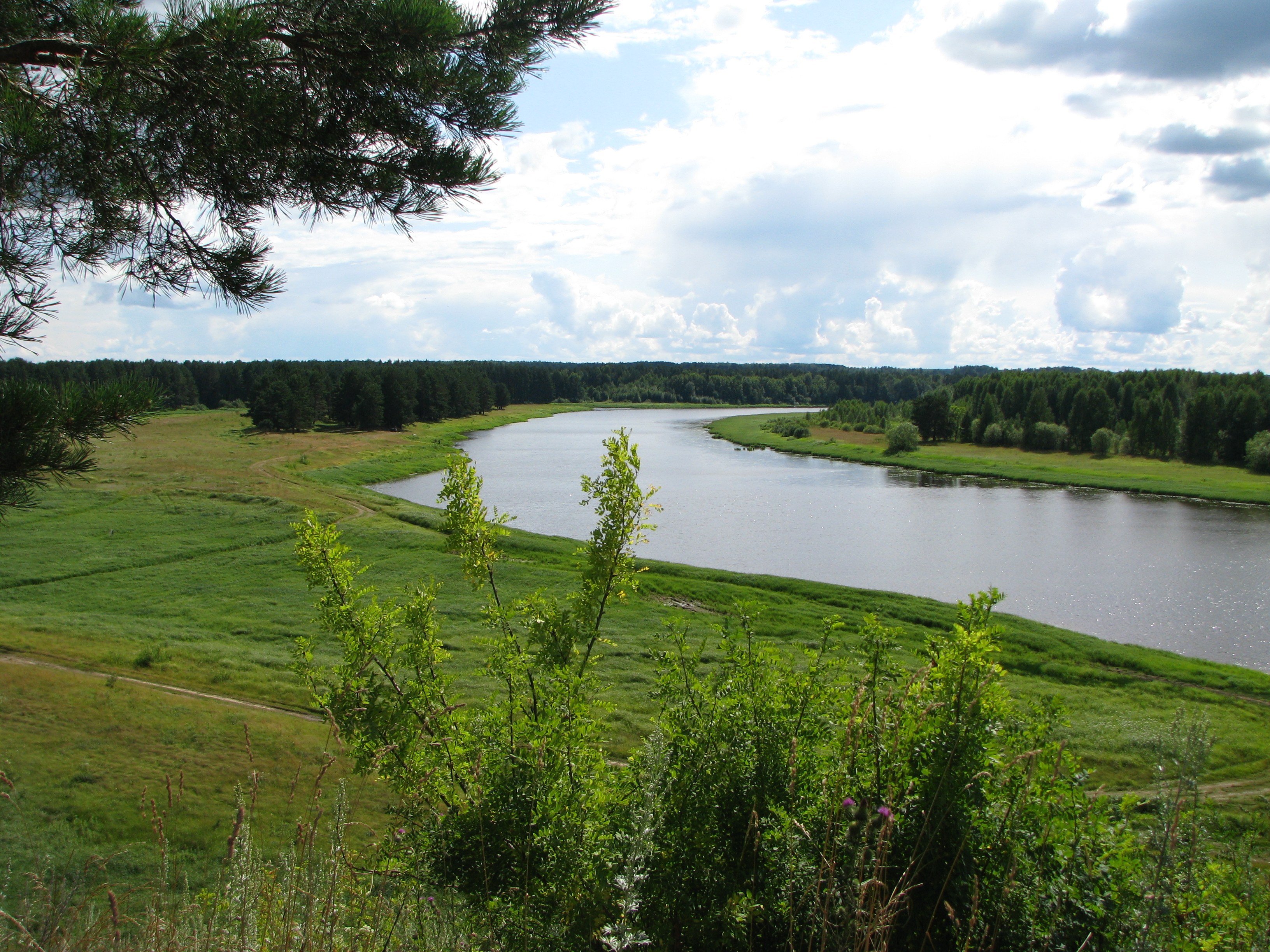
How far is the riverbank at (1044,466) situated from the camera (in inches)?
2051

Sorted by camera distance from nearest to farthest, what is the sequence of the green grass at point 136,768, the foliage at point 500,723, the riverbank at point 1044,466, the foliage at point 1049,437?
the foliage at point 500,723, the green grass at point 136,768, the riverbank at point 1044,466, the foliage at point 1049,437

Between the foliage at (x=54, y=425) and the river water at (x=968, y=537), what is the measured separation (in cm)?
2044

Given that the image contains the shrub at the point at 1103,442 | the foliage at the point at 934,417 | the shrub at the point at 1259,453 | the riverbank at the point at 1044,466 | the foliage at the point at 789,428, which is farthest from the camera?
the foliage at the point at 789,428

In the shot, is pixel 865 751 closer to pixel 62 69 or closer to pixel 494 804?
pixel 494 804

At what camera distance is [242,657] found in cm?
1719

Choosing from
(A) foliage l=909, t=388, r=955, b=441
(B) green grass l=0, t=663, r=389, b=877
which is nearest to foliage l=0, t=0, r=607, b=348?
(B) green grass l=0, t=663, r=389, b=877

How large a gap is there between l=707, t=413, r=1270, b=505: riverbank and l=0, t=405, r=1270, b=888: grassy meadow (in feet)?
127

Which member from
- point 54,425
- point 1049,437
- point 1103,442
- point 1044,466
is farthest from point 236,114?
point 1049,437

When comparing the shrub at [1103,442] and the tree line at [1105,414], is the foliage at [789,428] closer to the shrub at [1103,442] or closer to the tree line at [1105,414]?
the tree line at [1105,414]

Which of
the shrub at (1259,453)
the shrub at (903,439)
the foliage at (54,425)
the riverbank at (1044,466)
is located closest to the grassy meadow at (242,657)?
the foliage at (54,425)

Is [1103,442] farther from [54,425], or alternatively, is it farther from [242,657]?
[54,425]

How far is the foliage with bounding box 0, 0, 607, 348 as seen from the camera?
3633 millimetres

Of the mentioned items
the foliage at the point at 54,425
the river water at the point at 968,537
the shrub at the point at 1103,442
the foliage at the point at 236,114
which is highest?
the foliage at the point at 236,114

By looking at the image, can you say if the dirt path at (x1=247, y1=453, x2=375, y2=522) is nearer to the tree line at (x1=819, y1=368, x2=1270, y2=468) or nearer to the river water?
the river water
